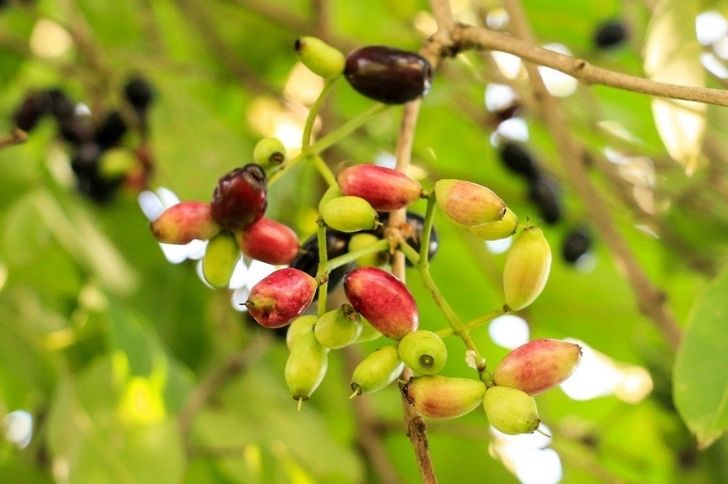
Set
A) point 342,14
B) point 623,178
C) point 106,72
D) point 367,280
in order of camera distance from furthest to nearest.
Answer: point 342,14 < point 623,178 < point 106,72 < point 367,280

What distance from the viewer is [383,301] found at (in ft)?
2.33

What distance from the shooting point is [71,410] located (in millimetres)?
1374

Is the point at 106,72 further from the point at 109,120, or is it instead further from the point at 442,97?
the point at 442,97

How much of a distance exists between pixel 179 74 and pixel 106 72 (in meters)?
0.22

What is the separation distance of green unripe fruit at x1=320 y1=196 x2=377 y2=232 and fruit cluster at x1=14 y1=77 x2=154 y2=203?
3.20 feet

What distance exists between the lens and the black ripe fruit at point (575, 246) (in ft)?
6.25

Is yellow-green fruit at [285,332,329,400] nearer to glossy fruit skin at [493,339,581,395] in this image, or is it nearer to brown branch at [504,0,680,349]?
glossy fruit skin at [493,339,581,395]

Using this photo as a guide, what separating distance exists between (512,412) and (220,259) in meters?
0.29

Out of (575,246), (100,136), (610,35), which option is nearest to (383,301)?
(100,136)

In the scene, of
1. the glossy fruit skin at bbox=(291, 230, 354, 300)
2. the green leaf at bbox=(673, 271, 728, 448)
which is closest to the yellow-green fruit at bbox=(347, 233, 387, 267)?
the glossy fruit skin at bbox=(291, 230, 354, 300)

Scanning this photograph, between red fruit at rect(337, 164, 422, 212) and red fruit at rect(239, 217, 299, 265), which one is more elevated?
red fruit at rect(337, 164, 422, 212)

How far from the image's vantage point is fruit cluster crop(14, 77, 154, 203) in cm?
167

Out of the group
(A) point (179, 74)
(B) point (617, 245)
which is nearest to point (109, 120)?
(A) point (179, 74)

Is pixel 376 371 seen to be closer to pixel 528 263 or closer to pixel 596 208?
pixel 528 263
